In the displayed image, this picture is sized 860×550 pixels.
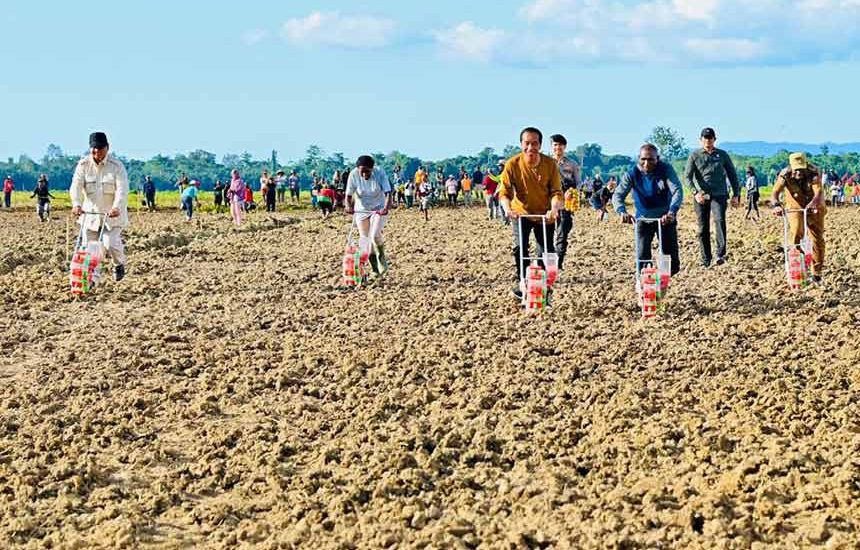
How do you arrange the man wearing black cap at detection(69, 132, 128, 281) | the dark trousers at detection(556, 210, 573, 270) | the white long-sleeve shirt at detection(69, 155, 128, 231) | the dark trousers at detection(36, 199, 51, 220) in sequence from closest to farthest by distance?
the dark trousers at detection(556, 210, 573, 270) < the man wearing black cap at detection(69, 132, 128, 281) < the white long-sleeve shirt at detection(69, 155, 128, 231) < the dark trousers at detection(36, 199, 51, 220)

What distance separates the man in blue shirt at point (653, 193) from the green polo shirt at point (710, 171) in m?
2.96

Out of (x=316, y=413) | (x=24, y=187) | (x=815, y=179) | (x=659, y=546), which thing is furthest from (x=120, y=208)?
(x=24, y=187)

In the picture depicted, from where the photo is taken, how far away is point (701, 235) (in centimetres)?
1631

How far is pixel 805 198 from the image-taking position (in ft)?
46.9

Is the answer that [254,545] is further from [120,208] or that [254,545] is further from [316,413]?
[120,208]

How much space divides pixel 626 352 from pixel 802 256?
416 centimetres

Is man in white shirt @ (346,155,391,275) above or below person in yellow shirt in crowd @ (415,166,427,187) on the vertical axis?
below

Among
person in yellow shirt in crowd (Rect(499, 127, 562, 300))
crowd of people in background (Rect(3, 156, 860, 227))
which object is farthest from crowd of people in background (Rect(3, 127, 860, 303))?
crowd of people in background (Rect(3, 156, 860, 227))

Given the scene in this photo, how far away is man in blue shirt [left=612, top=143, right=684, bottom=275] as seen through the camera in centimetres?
1263

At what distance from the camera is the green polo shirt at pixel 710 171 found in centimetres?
1569

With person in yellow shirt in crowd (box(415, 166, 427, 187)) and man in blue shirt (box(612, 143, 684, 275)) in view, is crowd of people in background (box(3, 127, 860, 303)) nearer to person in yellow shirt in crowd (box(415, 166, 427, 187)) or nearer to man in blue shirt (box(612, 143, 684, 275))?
man in blue shirt (box(612, 143, 684, 275))

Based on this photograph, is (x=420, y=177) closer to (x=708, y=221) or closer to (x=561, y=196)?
(x=708, y=221)

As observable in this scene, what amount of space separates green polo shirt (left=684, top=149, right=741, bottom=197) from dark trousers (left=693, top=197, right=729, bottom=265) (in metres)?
0.12

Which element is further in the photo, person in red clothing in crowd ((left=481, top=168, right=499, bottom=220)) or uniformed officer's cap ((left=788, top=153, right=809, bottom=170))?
person in red clothing in crowd ((left=481, top=168, right=499, bottom=220))
